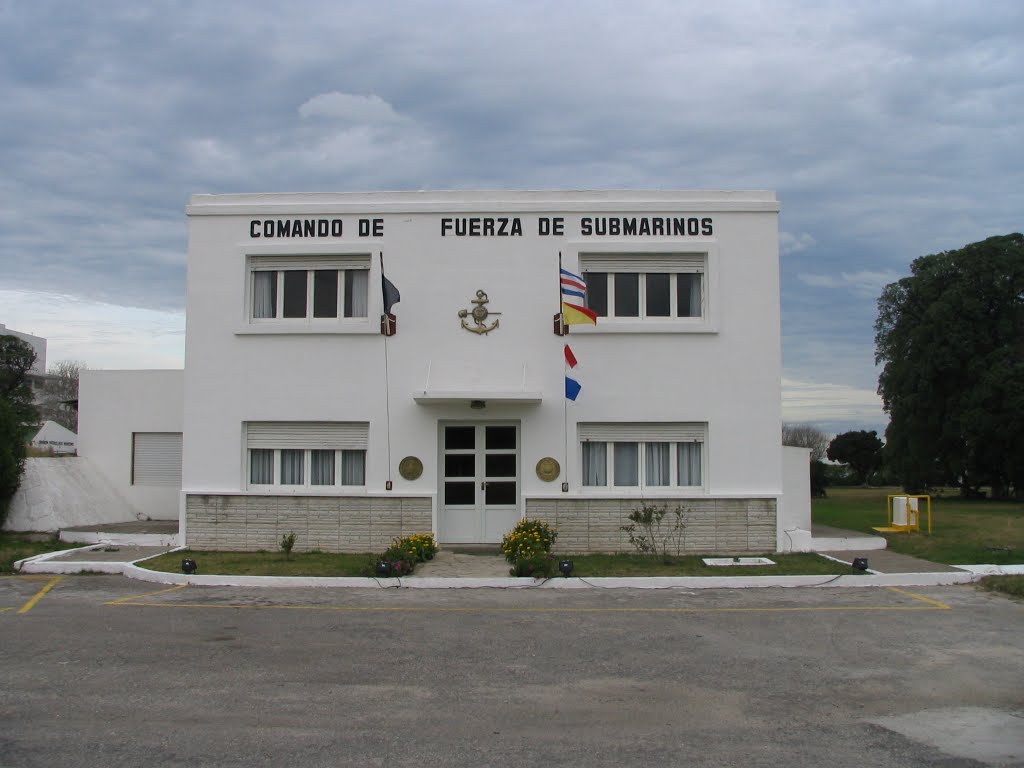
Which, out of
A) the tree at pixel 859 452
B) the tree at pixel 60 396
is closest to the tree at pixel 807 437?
the tree at pixel 859 452

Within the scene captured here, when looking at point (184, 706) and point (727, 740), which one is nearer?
point (727, 740)

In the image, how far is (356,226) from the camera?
15.6 m

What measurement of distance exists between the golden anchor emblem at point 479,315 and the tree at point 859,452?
48.5m

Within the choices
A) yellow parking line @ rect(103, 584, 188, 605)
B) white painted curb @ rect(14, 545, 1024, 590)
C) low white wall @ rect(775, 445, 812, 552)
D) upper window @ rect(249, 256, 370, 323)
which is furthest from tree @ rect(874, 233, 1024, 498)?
yellow parking line @ rect(103, 584, 188, 605)

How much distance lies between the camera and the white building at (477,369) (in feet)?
49.6

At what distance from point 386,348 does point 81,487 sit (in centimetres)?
750

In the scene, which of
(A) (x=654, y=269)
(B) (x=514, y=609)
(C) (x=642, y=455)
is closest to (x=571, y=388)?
(C) (x=642, y=455)

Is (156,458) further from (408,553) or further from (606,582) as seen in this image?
(606,582)

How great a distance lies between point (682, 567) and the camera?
13.5 meters

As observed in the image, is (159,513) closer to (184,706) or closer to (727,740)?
(184,706)

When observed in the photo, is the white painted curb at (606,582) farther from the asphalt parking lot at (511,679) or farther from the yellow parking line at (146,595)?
the asphalt parking lot at (511,679)

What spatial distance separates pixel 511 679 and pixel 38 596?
284 inches

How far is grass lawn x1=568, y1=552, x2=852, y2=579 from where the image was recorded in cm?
1304

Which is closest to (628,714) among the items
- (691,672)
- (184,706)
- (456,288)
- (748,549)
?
(691,672)
